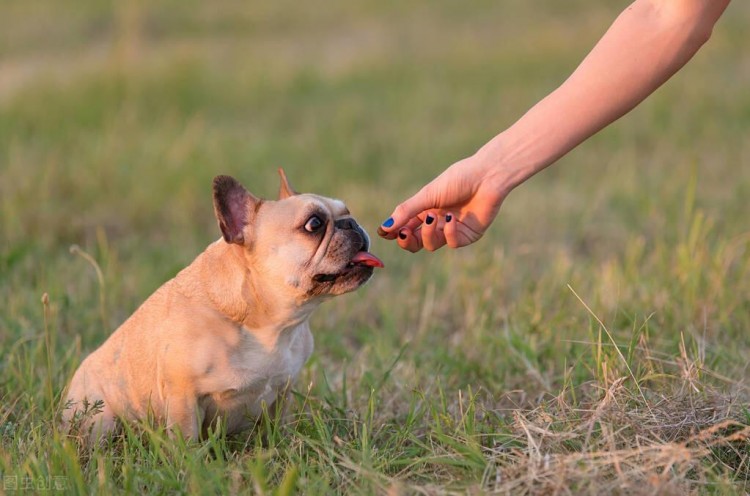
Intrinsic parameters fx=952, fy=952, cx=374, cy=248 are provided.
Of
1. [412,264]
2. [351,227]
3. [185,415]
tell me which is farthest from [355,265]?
[412,264]

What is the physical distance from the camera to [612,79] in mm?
3135

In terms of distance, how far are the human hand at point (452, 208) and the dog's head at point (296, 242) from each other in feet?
0.49

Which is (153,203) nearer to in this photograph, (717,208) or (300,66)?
(717,208)

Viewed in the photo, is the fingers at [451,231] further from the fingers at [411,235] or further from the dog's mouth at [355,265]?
the dog's mouth at [355,265]

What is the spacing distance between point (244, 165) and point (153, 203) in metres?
1.07

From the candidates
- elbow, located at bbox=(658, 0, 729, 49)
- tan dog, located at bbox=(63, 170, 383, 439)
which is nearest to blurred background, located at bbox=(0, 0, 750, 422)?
tan dog, located at bbox=(63, 170, 383, 439)

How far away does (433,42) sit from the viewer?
1376 cm

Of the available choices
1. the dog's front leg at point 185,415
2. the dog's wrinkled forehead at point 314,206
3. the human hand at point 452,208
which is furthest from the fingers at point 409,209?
the dog's front leg at point 185,415

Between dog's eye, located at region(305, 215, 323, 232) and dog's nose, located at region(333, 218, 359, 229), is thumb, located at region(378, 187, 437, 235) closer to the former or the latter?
dog's nose, located at region(333, 218, 359, 229)

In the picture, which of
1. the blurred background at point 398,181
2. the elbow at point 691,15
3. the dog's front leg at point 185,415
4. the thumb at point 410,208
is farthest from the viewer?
the blurred background at point 398,181

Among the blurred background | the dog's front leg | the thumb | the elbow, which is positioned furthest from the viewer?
→ the blurred background

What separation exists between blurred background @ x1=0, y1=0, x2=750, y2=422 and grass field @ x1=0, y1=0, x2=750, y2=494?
25 millimetres

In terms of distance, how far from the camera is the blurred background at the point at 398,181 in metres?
4.67

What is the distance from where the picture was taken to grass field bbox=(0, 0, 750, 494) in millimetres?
3029
